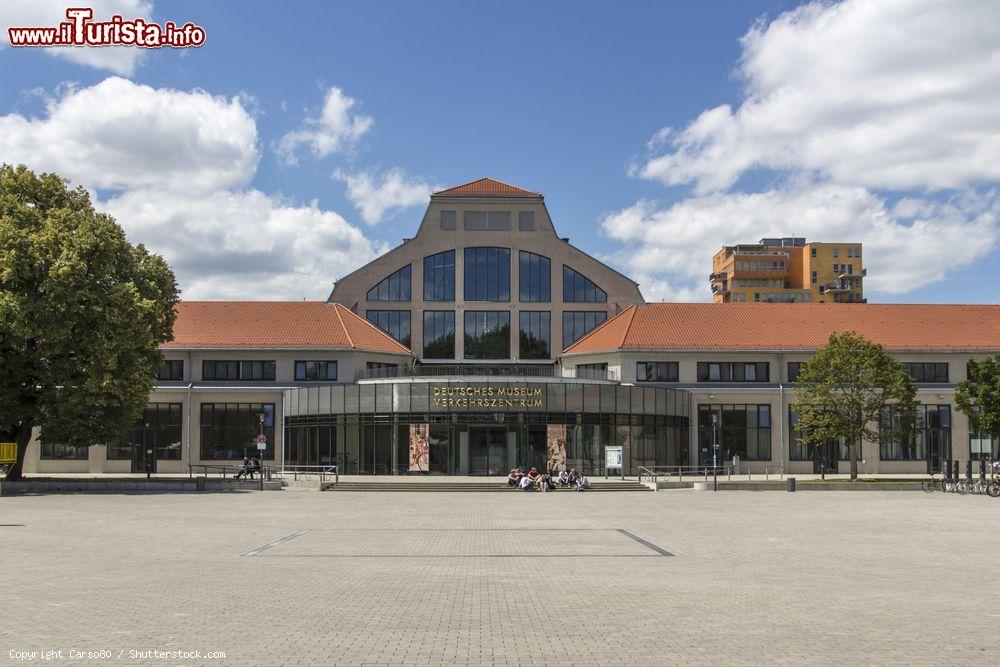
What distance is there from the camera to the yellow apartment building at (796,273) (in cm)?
15579

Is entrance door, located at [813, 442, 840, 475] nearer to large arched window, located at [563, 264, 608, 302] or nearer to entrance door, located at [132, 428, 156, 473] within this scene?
large arched window, located at [563, 264, 608, 302]

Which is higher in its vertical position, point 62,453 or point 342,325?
A: point 342,325

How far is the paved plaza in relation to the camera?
11852mm

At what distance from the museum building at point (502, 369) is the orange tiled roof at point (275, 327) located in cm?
18

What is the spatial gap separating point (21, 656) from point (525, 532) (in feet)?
56.0

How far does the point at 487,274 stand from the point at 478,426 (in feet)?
62.8

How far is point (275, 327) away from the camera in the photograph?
67812mm

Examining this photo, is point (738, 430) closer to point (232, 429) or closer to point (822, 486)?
point (822, 486)

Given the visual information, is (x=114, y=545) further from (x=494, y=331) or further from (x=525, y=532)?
(x=494, y=331)

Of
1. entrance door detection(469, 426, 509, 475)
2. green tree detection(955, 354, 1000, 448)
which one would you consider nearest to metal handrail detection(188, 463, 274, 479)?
entrance door detection(469, 426, 509, 475)

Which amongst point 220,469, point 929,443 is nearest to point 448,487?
point 220,469

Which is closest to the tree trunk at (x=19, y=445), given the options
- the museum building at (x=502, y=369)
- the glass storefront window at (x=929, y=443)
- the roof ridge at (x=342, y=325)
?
the museum building at (x=502, y=369)

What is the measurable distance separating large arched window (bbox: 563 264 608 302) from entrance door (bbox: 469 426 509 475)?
19567mm

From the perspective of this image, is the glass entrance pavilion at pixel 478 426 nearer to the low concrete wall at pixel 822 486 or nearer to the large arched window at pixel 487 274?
the low concrete wall at pixel 822 486
